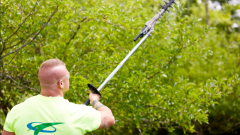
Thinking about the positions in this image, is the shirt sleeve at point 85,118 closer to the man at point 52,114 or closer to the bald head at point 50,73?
the man at point 52,114

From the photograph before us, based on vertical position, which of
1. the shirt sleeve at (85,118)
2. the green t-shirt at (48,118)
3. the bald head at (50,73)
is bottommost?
the shirt sleeve at (85,118)

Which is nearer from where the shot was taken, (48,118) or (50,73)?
(48,118)

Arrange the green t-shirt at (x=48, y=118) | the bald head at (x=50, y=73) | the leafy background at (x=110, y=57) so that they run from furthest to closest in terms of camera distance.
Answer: the leafy background at (x=110, y=57), the bald head at (x=50, y=73), the green t-shirt at (x=48, y=118)

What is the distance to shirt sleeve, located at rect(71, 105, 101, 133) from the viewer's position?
179 centimetres

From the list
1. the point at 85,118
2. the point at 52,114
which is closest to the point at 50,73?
the point at 52,114

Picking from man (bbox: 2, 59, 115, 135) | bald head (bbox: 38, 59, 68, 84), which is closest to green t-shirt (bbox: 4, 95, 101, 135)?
man (bbox: 2, 59, 115, 135)

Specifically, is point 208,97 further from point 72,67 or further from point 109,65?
point 72,67

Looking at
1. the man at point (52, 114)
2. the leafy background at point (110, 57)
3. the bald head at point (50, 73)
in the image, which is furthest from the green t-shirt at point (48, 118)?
→ the leafy background at point (110, 57)

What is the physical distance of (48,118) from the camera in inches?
68.1

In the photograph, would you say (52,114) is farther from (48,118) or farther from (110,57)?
(110,57)

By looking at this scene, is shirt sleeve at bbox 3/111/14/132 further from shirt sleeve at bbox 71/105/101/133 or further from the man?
shirt sleeve at bbox 71/105/101/133

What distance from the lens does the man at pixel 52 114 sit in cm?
172

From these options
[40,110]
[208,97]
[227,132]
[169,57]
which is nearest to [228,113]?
[227,132]

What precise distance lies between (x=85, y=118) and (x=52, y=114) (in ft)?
0.84
